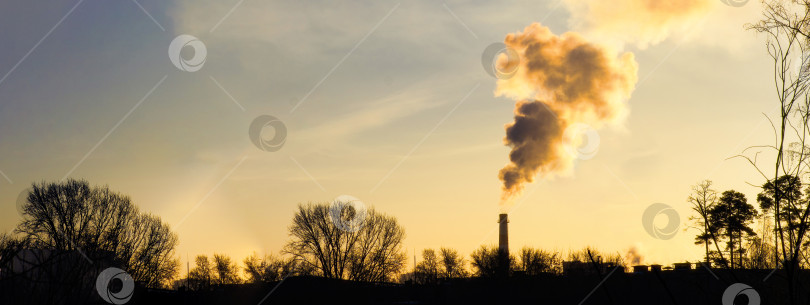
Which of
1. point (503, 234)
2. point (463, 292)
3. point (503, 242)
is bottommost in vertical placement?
point (463, 292)

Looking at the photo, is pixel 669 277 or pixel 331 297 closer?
pixel 669 277

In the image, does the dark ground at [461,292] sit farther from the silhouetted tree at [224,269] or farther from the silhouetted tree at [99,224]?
the silhouetted tree at [224,269]

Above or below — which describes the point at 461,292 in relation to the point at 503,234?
below

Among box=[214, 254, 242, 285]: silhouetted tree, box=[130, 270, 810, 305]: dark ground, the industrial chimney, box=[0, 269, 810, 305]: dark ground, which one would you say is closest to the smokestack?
the industrial chimney

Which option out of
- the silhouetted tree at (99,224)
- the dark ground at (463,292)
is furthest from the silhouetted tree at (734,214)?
the silhouetted tree at (99,224)

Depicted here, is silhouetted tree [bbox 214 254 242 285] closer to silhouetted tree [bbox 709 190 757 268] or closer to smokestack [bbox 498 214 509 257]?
smokestack [bbox 498 214 509 257]

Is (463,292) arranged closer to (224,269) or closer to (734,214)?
(734,214)

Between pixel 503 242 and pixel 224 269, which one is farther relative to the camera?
pixel 224 269

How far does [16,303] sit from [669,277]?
1748 inches

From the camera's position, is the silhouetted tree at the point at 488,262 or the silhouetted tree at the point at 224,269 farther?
the silhouetted tree at the point at 224,269

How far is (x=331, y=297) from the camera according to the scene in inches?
2245

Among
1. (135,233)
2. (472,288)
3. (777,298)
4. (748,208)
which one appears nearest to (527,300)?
(472,288)

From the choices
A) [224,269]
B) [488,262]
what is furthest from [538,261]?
[224,269]

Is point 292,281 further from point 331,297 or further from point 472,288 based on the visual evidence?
point 472,288
